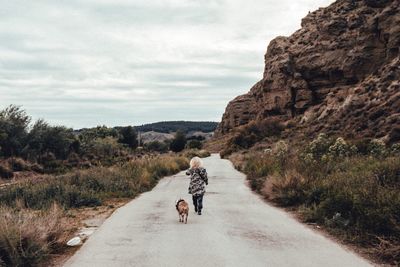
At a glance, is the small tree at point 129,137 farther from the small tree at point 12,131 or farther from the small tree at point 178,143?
the small tree at point 12,131

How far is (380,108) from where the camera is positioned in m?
37.6

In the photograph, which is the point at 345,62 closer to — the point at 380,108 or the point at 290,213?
the point at 380,108

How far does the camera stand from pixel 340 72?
208 feet

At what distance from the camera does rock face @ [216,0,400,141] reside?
132 feet

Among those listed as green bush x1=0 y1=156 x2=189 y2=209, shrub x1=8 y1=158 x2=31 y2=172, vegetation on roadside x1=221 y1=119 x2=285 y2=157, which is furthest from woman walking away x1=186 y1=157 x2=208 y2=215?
vegetation on roadside x1=221 y1=119 x2=285 y2=157

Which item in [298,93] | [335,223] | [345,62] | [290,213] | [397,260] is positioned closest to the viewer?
[397,260]

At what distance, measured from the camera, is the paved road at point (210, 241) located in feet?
25.8

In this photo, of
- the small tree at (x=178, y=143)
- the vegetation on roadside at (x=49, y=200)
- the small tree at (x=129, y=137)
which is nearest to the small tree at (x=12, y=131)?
the vegetation on roadside at (x=49, y=200)

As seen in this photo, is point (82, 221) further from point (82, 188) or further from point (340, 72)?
point (340, 72)

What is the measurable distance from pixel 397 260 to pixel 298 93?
213ft

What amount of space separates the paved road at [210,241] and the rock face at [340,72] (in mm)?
21475

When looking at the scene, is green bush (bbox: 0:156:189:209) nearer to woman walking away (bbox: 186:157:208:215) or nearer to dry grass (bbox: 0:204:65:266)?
woman walking away (bbox: 186:157:208:215)

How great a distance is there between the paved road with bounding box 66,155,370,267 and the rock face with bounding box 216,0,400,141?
21.5 m

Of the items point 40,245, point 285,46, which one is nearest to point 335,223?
point 40,245
